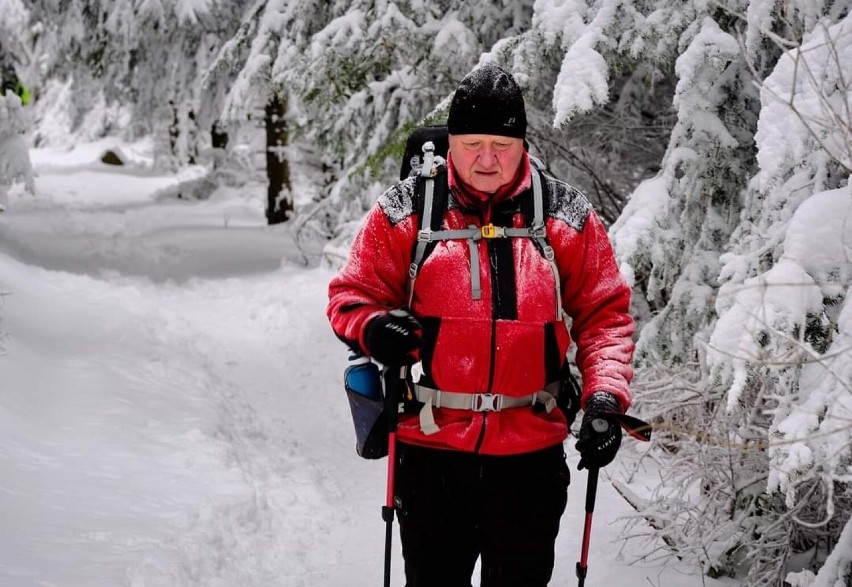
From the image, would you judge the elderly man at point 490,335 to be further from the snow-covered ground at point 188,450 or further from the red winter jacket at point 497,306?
the snow-covered ground at point 188,450

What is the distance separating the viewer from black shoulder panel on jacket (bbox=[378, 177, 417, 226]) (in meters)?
2.70

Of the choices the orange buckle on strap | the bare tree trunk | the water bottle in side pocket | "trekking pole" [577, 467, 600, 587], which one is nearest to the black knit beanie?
the orange buckle on strap

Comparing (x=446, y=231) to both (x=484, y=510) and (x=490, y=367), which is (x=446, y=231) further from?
(x=484, y=510)

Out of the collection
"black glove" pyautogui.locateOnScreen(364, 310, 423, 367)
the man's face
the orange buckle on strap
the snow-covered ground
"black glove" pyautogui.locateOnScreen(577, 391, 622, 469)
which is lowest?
the snow-covered ground

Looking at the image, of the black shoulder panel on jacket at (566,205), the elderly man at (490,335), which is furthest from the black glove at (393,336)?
the black shoulder panel on jacket at (566,205)

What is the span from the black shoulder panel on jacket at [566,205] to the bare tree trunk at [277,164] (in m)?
12.5

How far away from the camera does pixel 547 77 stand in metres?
6.67

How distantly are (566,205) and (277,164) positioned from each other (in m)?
13.7

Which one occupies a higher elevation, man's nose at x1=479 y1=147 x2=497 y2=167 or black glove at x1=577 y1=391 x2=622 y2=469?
man's nose at x1=479 y1=147 x2=497 y2=167

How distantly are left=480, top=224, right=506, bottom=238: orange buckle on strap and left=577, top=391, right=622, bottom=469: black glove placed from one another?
22.9 inches

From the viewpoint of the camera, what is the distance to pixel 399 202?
8.93ft

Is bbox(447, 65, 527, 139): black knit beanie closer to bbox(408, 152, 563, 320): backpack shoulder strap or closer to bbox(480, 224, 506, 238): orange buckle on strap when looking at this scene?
bbox(408, 152, 563, 320): backpack shoulder strap

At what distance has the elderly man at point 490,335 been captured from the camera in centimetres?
262

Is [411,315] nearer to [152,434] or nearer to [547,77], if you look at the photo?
[152,434]
